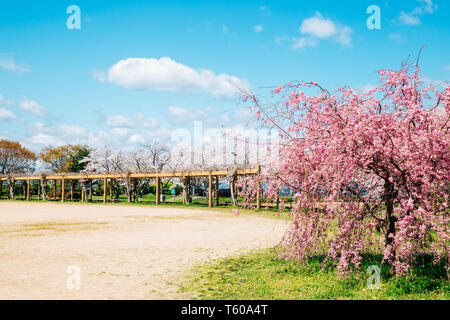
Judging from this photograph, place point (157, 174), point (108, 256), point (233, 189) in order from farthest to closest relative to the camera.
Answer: point (157, 174) < point (233, 189) < point (108, 256)

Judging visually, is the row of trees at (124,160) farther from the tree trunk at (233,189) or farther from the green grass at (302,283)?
the green grass at (302,283)

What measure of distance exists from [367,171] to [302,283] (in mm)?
2198

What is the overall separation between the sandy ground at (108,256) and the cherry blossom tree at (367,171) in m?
2.54

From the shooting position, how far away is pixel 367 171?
582cm

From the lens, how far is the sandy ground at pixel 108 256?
19.2ft

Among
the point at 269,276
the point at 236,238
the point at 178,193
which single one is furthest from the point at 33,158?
the point at 269,276

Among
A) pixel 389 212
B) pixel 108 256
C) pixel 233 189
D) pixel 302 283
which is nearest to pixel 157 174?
pixel 233 189

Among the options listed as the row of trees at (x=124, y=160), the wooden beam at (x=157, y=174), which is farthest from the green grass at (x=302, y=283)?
the row of trees at (x=124, y=160)

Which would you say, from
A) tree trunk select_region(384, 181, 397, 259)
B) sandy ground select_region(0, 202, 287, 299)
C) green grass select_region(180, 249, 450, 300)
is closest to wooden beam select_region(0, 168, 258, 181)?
sandy ground select_region(0, 202, 287, 299)

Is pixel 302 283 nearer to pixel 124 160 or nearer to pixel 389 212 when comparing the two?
pixel 389 212

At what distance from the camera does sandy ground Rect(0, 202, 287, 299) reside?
5848 mm

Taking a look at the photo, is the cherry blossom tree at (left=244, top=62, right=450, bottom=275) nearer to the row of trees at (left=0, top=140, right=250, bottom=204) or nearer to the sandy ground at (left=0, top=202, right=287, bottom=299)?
the sandy ground at (left=0, top=202, right=287, bottom=299)

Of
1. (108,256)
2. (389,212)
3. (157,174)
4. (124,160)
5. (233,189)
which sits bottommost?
(108,256)
